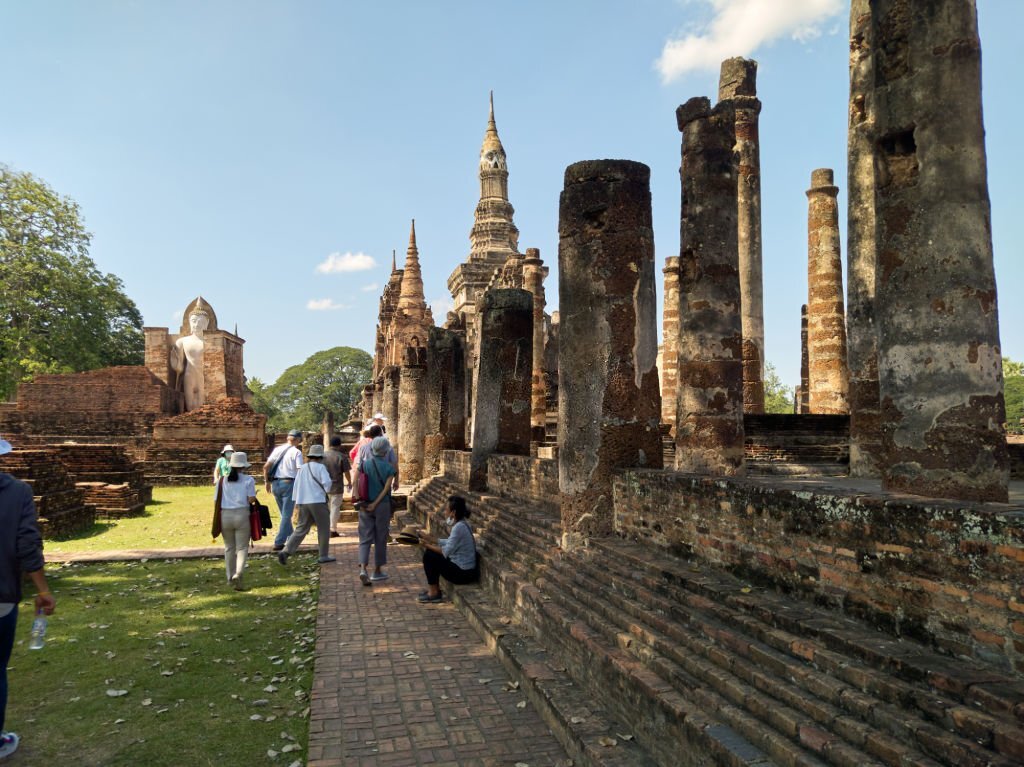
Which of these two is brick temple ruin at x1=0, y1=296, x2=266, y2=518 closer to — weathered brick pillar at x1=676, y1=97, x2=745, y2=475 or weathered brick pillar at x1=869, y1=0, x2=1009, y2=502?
weathered brick pillar at x1=676, y1=97, x2=745, y2=475

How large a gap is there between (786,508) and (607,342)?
9.41 ft

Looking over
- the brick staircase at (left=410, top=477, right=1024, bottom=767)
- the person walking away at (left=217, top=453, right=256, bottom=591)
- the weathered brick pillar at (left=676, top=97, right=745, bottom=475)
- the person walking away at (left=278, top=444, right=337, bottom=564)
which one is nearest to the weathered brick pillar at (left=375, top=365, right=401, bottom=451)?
the person walking away at (left=278, top=444, right=337, bottom=564)

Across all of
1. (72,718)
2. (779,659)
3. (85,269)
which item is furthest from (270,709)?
(85,269)

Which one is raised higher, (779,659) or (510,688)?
(779,659)

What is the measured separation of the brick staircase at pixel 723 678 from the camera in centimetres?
264

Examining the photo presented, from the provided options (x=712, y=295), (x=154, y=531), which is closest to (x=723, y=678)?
(x=712, y=295)

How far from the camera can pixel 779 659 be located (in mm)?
3393

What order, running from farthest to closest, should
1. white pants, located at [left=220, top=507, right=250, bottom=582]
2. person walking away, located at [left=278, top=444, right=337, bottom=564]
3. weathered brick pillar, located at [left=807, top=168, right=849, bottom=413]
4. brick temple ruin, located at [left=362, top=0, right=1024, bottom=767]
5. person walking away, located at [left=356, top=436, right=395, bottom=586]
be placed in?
weathered brick pillar, located at [left=807, top=168, right=849, bottom=413]
person walking away, located at [left=278, top=444, right=337, bottom=564]
person walking away, located at [left=356, top=436, right=395, bottom=586]
white pants, located at [left=220, top=507, right=250, bottom=582]
brick temple ruin, located at [left=362, top=0, right=1024, bottom=767]

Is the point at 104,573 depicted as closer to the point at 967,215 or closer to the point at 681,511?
the point at 681,511

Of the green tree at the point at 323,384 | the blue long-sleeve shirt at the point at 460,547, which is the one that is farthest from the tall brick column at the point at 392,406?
the green tree at the point at 323,384

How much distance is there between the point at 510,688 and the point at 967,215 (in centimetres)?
440

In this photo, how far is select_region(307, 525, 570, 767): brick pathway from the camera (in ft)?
13.5

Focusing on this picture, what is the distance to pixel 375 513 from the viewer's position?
327 inches

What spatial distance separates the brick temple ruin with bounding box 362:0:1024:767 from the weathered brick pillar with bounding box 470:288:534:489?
1423 mm
